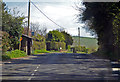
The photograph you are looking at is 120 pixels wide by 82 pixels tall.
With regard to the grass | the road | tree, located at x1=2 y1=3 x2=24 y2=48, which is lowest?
the road

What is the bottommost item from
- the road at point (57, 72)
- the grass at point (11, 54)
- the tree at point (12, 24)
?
the road at point (57, 72)

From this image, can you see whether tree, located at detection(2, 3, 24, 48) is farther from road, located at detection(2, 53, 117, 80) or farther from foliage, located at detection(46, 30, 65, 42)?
foliage, located at detection(46, 30, 65, 42)

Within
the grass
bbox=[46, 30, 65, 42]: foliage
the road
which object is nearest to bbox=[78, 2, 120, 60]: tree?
the road

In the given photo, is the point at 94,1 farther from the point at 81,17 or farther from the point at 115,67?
the point at 115,67

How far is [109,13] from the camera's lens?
26734mm

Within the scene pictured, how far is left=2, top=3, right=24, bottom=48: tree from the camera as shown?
27523 mm

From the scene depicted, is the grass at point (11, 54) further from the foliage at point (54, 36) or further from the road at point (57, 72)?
the foliage at point (54, 36)

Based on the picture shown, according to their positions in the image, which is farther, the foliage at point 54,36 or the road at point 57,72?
the foliage at point 54,36

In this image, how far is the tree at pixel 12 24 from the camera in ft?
90.3

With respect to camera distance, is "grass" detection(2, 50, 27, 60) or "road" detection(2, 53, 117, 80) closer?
"road" detection(2, 53, 117, 80)

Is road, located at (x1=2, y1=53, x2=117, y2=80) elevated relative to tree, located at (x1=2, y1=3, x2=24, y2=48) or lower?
lower

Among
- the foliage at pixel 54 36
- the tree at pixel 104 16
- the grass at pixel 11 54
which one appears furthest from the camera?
the foliage at pixel 54 36

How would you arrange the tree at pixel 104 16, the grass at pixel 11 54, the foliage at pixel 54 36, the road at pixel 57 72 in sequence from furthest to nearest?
the foliage at pixel 54 36, the grass at pixel 11 54, the tree at pixel 104 16, the road at pixel 57 72

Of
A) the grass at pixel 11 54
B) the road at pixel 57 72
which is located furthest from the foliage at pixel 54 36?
the road at pixel 57 72
